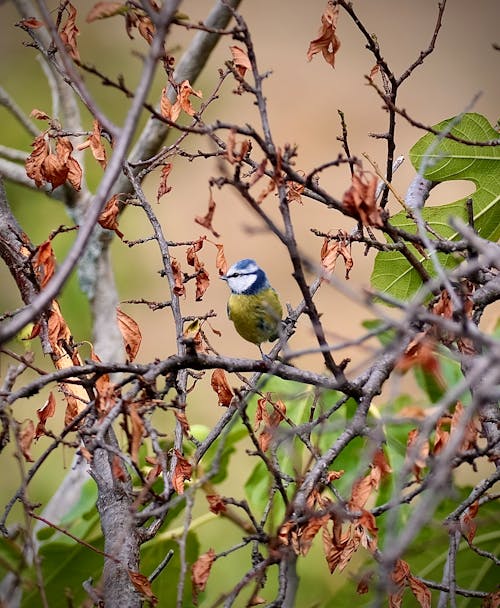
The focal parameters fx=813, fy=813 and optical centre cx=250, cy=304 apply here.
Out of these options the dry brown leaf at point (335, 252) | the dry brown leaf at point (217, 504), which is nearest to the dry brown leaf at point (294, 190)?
the dry brown leaf at point (335, 252)

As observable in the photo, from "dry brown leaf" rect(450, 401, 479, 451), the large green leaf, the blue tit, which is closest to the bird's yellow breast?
the blue tit

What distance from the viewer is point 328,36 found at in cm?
69

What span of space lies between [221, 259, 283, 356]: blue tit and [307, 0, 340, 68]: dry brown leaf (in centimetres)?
41

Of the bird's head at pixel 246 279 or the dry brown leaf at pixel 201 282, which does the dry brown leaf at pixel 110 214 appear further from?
the bird's head at pixel 246 279

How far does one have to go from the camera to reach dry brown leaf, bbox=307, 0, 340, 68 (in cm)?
68

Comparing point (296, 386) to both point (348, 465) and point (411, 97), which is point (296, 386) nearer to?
point (348, 465)

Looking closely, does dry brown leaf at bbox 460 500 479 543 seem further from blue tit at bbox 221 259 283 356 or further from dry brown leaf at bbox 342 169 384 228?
blue tit at bbox 221 259 283 356

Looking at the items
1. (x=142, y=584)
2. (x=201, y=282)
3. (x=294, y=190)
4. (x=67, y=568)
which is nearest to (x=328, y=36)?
(x=294, y=190)

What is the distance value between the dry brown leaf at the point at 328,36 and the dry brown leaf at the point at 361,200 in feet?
0.72

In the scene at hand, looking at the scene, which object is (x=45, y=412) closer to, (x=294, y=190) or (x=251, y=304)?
(x=294, y=190)

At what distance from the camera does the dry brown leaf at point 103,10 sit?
0.52 metres

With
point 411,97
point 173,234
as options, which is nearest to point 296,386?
point 173,234

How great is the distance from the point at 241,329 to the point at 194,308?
0.88 m

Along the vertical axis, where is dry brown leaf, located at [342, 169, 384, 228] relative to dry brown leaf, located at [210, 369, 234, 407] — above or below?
above
